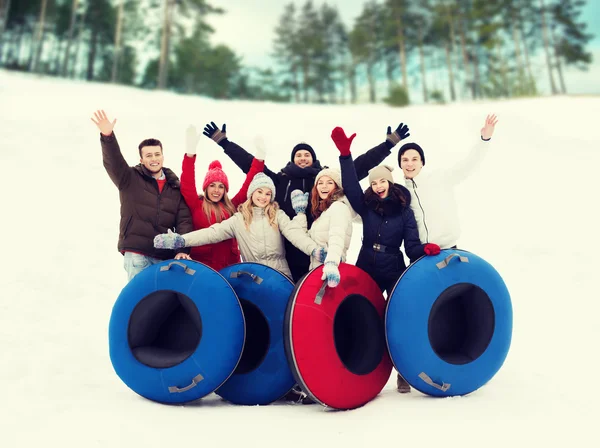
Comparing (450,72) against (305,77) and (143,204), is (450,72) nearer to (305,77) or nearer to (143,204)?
(305,77)

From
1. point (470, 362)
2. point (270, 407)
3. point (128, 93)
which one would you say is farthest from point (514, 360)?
point (128, 93)

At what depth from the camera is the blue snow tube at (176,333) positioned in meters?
3.05

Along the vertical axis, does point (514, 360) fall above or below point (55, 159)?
below

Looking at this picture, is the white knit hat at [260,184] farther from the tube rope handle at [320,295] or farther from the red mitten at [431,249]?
the red mitten at [431,249]

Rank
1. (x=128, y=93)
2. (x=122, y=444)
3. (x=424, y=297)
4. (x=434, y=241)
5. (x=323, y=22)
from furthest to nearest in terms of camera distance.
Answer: (x=323, y=22) → (x=128, y=93) → (x=434, y=241) → (x=424, y=297) → (x=122, y=444)

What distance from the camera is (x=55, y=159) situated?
10133 millimetres

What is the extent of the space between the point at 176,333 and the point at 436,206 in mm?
Result: 2120

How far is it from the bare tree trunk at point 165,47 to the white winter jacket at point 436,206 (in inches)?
788

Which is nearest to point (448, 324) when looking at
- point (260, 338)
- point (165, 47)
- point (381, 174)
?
point (381, 174)

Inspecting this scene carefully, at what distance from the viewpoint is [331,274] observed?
302 centimetres

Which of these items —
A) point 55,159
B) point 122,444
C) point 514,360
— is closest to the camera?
point 122,444

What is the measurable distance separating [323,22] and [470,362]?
31885 millimetres

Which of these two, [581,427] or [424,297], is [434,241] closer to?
[424,297]

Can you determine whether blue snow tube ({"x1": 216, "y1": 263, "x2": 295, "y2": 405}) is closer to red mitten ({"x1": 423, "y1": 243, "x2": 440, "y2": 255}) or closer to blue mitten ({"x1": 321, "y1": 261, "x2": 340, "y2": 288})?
blue mitten ({"x1": 321, "y1": 261, "x2": 340, "y2": 288})
